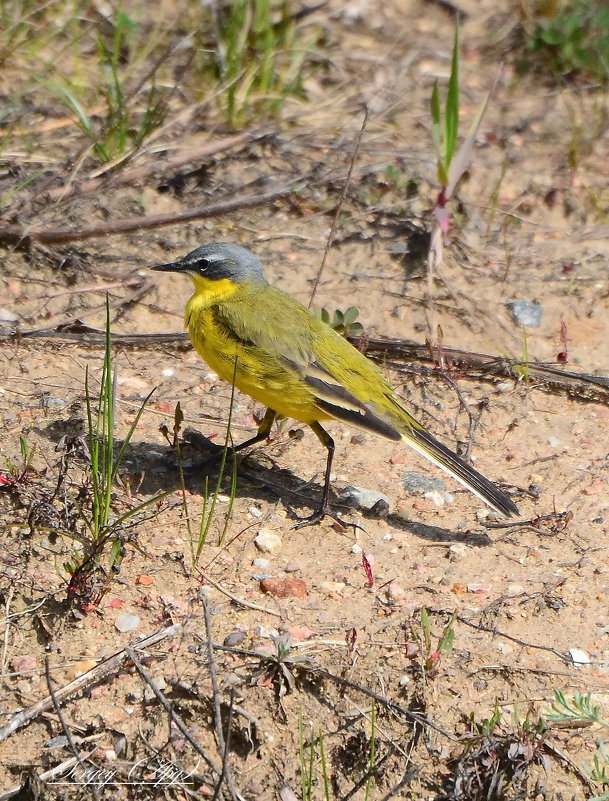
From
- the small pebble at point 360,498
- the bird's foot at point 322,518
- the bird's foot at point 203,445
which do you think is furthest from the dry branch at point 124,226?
the bird's foot at point 322,518

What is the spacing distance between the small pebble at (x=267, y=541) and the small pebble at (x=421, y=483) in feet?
3.11

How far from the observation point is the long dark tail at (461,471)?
5.53 metres

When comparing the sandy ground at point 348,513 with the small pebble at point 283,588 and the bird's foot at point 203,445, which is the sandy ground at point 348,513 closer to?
the small pebble at point 283,588

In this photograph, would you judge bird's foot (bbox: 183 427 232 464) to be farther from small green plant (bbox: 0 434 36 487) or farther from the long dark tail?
the long dark tail

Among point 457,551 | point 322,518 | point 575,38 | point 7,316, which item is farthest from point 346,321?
point 575,38

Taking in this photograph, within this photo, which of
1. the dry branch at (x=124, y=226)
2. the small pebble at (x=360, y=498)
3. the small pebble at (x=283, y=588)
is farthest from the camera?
the dry branch at (x=124, y=226)

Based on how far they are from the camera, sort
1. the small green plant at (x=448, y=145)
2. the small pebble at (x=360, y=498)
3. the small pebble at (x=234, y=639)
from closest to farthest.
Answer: the small pebble at (x=234, y=639) → the small pebble at (x=360, y=498) → the small green plant at (x=448, y=145)

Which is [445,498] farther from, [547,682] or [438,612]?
[547,682]

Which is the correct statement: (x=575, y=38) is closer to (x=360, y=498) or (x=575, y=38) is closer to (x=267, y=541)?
(x=360, y=498)

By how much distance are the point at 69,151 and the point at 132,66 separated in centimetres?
111

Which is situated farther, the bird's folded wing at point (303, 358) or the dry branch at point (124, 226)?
the dry branch at point (124, 226)

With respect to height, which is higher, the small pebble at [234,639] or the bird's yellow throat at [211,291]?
the bird's yellow throat at [211,291]

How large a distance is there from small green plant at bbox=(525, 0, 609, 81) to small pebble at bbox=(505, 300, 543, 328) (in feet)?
10.0

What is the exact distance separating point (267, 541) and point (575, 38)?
6434mm
